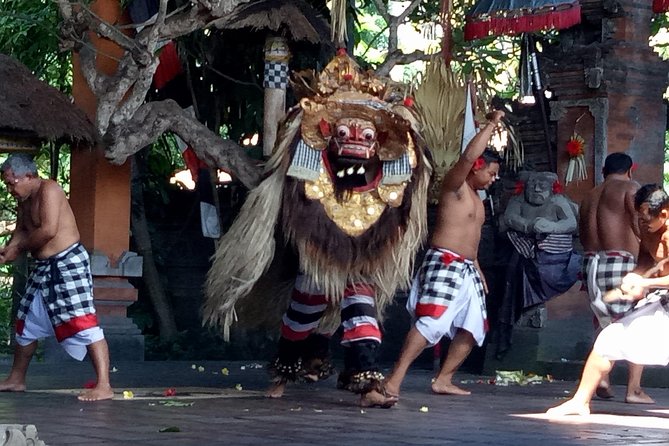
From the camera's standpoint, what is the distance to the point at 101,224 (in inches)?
511

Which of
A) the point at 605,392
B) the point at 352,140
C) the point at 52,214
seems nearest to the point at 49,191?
the point at 52,214

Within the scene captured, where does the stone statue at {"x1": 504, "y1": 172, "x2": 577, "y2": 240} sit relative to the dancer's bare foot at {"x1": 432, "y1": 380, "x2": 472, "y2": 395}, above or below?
above

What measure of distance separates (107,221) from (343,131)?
494cm

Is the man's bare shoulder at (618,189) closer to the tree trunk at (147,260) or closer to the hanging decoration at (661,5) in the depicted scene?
the hanging decoration at (661,5)

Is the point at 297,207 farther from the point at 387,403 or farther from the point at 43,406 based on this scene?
the point at 43,406

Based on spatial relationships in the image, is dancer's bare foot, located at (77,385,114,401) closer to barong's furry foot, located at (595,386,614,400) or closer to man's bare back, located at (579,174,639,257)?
barong's furry foot, located at (595,386,614,400)

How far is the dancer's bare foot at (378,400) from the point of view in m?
8.40

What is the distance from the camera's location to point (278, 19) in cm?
1247

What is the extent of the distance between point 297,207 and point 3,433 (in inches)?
145

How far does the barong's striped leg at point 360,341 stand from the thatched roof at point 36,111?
324 centimetres

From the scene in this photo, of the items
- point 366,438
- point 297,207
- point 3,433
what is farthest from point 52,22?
point 3,433

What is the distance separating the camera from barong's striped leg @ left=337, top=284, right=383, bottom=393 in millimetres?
8430

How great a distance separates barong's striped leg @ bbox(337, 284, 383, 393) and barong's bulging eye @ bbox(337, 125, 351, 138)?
91cm

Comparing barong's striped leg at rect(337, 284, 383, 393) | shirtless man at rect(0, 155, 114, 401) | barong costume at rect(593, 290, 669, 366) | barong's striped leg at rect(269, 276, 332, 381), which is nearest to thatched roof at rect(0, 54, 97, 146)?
shirtless man at rect(0, 155, 114, 401)
